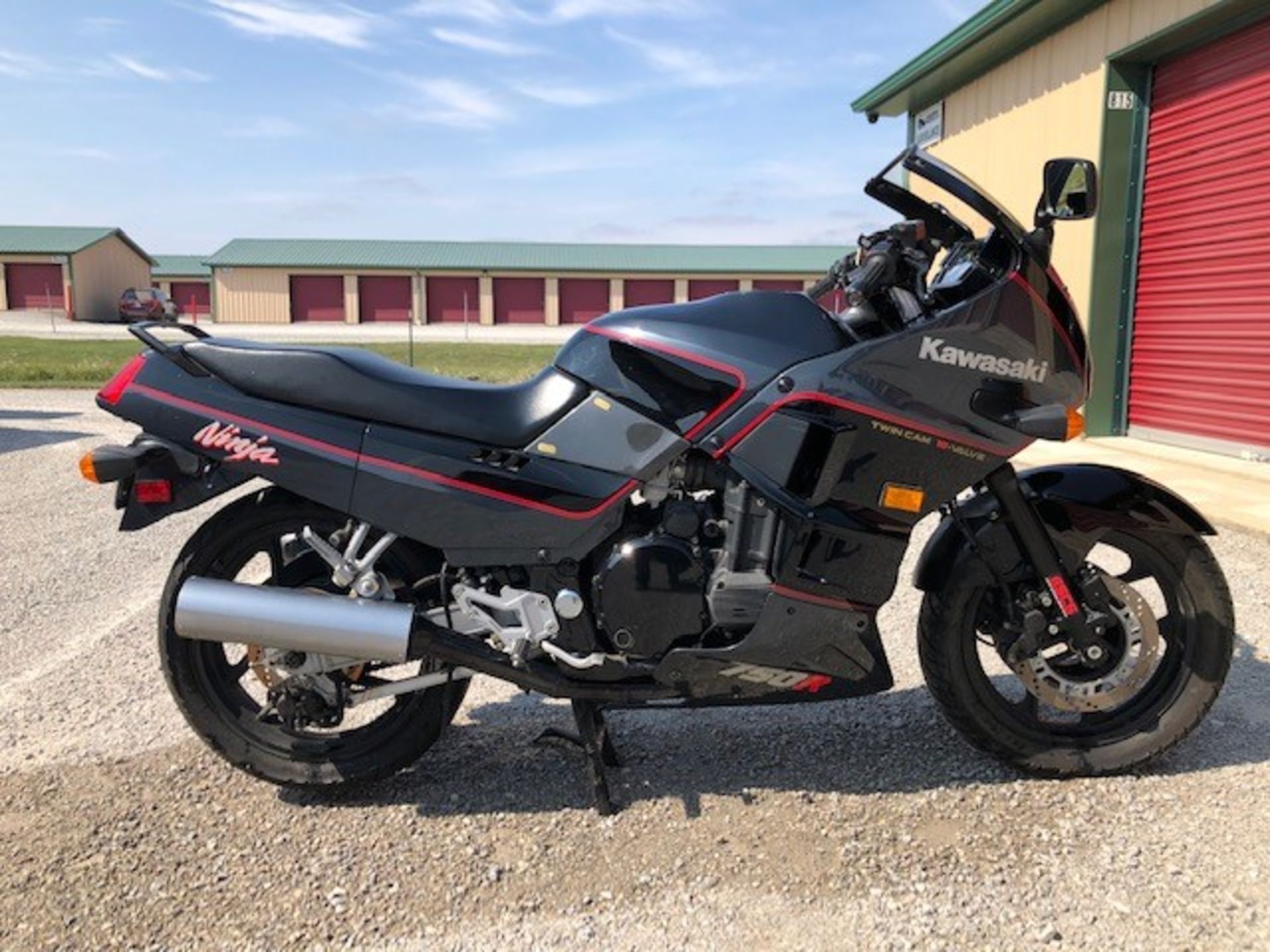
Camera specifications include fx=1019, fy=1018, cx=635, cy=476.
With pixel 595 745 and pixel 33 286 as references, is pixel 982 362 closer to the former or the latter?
pixel 595 745

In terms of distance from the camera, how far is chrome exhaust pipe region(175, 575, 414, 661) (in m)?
2.78

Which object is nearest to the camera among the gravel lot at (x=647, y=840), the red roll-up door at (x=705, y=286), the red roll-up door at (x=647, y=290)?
the gravel lot at (x=647, y=840)

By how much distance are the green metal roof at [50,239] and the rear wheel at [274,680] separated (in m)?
55.2

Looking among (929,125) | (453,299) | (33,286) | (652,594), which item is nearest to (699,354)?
(652,594)

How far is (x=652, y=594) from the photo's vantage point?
286 centimetres

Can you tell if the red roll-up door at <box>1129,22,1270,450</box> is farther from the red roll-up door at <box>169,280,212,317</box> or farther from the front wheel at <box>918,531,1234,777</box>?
the red roll-up door at <box>169,280,212,317</box>

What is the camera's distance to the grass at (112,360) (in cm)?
1781

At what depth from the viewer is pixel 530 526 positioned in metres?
2.86

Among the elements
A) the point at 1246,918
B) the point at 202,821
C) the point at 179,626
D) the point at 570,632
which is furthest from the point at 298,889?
the point at 1246,918

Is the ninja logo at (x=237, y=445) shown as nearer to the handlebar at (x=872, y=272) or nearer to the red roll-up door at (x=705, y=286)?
the handlebar at (x=872, y=272)

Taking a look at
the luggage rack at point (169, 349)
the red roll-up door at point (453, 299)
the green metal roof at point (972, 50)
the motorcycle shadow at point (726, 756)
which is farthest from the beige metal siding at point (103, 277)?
the motorcycle shadow at point (726, 756)

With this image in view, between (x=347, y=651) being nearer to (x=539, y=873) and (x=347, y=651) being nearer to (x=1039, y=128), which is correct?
(x=539, y=873)

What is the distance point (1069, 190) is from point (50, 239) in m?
60.8

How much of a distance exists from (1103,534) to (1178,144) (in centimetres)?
756
